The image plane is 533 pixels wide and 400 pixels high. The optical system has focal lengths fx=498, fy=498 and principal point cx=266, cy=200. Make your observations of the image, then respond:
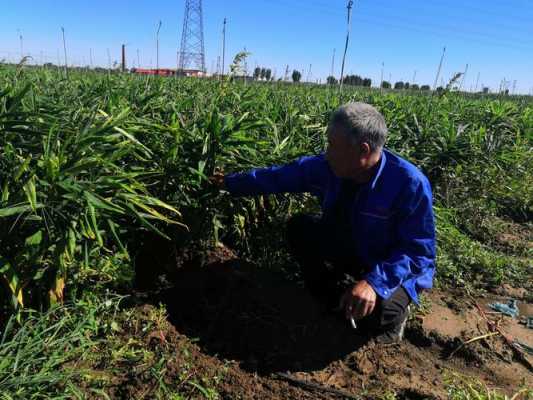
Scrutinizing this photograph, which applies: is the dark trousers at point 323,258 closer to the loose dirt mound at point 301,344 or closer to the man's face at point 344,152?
the loose dirt mound at point 301,344

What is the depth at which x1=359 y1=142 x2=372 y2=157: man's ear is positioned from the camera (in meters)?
2.14

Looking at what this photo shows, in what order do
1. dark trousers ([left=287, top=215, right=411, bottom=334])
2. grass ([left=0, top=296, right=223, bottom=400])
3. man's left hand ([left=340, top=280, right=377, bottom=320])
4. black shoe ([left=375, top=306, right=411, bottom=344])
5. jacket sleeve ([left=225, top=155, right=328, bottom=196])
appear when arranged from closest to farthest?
grass ([left=0, top=296, right=223, bottom=400]) → man's left hand ([left=340, top=280, right=377, bottom=320]) → black shoe ([left=375, top=306, right=411, bottom=344]) → jacket sleeve ([left=225, top=155, right=328, bottom=196]) → dark trousers ([left=287, top=215, right=411, bottom=334])

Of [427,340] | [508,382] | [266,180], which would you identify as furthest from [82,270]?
[508,382]

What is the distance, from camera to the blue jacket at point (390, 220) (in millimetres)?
2166

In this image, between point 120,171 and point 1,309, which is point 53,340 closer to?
point 1,309

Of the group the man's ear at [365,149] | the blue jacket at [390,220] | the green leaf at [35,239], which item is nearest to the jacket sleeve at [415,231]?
the blue jacket at [390,220]

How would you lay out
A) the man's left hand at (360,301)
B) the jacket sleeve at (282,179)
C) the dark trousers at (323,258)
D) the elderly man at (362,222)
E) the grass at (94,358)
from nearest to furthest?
the grass at (94,358)
the man's left hand at (360,301)
the elderly man at (362,222)
the jacket sleeve at (282,179)
the dark trousers at (323,258)

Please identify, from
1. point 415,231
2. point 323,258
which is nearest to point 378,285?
point 415,231

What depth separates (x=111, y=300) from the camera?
2213 mm

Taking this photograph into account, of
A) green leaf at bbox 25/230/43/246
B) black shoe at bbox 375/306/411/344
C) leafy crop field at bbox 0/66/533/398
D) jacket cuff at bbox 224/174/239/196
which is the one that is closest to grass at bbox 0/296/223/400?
leafy crop field at bbox 0/66/533/398

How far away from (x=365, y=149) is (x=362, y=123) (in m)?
0.12

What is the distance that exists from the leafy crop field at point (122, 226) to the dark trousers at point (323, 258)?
0.72ft

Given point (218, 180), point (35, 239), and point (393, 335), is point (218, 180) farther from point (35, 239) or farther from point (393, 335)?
point (393, 335)

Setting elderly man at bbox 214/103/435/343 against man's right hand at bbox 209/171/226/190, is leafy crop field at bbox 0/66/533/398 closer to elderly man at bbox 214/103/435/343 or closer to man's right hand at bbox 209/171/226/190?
man's right hand at bbox 209/171/226/190
